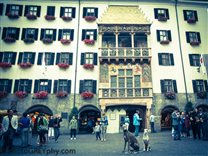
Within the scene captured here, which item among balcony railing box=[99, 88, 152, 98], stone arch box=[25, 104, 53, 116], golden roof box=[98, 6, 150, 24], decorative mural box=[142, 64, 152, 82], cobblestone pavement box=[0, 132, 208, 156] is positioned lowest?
cobblestone pavement box=[0, 132, 208, 156]

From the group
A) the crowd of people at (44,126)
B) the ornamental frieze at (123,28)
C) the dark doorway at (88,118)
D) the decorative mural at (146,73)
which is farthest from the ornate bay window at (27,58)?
the decorative mural at (146,73)

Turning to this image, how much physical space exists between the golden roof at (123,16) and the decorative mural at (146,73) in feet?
20.1

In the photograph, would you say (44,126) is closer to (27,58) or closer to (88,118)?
(88,118)

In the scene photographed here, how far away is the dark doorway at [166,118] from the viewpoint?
25.7 m

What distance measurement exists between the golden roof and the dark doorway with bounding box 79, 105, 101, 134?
37.5 feet

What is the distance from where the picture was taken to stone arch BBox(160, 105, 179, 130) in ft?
84.3

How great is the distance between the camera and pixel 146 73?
25.9 m

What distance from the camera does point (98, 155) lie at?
9641 millimetres

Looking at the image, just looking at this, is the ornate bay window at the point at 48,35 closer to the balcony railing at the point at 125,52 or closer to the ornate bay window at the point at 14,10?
the ornate bay window at the point at 14,10

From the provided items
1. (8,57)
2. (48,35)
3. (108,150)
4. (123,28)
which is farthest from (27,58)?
(108,150)

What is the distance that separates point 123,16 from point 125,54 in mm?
5855

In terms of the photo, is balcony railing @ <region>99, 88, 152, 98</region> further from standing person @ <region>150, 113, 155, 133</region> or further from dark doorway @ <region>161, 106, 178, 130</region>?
standing person @ <region>150, 113, 155, 133</region>

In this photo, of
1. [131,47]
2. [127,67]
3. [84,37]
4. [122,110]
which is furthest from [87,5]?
[122,110]

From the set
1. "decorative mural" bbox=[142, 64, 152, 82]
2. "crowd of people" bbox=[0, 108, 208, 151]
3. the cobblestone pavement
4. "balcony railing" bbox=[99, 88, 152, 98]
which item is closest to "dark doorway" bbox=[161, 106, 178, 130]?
"balcony railing" bbox=[99, 88, 152, 98]
